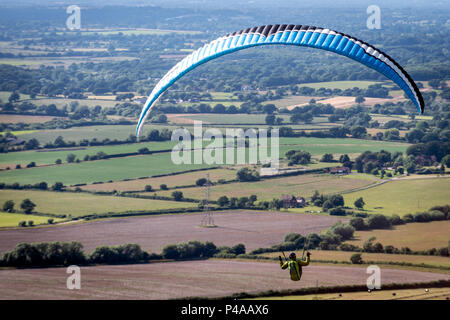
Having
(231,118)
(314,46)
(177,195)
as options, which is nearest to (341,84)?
(231,118)

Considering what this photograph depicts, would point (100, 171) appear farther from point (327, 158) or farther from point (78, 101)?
point (78, 101)

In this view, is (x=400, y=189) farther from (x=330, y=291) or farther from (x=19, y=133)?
(x=19, y=133)

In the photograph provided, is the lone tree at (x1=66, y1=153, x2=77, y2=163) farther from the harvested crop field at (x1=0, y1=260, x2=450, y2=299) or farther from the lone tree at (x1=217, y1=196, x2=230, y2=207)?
the harvested crop field at (x1=0, y1=260, x2=450, y2=299)

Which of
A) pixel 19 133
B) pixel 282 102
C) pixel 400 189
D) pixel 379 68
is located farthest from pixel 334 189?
pixel 282 102

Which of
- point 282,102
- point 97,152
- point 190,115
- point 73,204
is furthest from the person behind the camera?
point 282,102

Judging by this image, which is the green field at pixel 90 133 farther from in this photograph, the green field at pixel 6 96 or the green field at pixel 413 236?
the green field at pixel 413 236

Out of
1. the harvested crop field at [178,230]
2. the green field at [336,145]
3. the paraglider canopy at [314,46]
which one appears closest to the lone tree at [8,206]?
the harvested crop field at [178,230]
